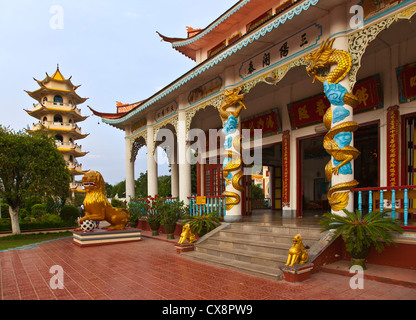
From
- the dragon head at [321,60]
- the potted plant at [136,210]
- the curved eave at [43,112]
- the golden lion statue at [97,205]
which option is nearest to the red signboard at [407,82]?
the dragon head at [321,60]

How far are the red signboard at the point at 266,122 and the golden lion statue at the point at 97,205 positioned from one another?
16.8 ft

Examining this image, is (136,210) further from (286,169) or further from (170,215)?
(286,169)

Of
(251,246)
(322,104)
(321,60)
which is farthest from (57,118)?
(321,60)

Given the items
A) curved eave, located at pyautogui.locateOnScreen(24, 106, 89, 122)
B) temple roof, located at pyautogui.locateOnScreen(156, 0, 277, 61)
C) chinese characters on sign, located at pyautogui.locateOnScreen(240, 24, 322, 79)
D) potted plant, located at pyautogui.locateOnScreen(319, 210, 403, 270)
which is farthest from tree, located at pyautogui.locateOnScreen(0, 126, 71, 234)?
curved eave, located at pyautogui.locateOnScreen(24, 106, 89, 122)

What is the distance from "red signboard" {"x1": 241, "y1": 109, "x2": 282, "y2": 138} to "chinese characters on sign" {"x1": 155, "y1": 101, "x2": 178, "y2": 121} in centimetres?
260

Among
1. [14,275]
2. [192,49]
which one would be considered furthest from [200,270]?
[192,49]

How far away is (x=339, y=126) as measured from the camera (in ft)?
16.9

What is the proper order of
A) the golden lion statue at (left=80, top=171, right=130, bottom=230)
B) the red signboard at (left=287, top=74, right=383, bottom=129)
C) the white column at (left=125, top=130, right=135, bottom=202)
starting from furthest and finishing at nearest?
the white column at (left=125, top=130, right=135, bottom=202) → the golden lion statue at (left=80, top=171, right=130, bottom=230) → the red signboard at (left=287, top=74, right=383, bottom=129)

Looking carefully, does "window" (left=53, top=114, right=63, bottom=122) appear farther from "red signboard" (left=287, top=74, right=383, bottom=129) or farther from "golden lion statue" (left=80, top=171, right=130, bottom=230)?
"red signboard" (left=287, top=74, right=383, bottom=129)

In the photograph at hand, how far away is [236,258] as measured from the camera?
5426 mm

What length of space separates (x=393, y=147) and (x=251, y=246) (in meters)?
3.71

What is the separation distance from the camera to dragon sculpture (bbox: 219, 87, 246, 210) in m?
7.47

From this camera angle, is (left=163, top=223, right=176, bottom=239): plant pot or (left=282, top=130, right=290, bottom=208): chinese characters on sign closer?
(left=163, top=223, right=176, bottom=239): plant pot

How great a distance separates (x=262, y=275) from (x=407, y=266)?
211 cm
